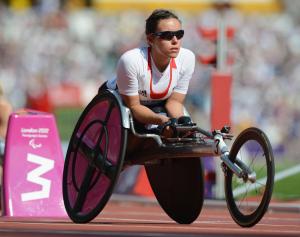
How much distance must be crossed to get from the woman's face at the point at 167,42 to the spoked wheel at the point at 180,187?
3.53 ft

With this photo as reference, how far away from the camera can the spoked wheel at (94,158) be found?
1098 cm

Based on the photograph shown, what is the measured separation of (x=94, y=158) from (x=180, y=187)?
39.3 inches

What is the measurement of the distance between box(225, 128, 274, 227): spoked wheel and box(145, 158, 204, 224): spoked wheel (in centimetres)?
95

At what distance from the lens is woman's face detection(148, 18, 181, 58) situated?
11.2 meters

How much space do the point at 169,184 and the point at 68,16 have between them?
24211mm

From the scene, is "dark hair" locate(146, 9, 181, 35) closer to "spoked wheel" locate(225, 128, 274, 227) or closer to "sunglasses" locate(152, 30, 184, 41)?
"sunglasses" locate(152, 30, 184, 41)

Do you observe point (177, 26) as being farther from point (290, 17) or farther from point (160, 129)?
point (290, 17)

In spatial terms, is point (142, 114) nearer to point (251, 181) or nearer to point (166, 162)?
point (166, 162)

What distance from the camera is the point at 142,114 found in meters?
11.0

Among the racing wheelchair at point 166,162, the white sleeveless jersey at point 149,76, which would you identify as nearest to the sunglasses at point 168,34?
the white sleeveless jersey at point 149,76

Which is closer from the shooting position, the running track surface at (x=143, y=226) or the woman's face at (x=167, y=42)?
the running track surface at (x=143, y=226)

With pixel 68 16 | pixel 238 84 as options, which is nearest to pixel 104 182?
pixel 238 84

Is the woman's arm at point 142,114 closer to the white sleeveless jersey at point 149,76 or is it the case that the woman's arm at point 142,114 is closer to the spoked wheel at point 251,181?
the white sleeveless jersey at point 149,76

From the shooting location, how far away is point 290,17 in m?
33.8
